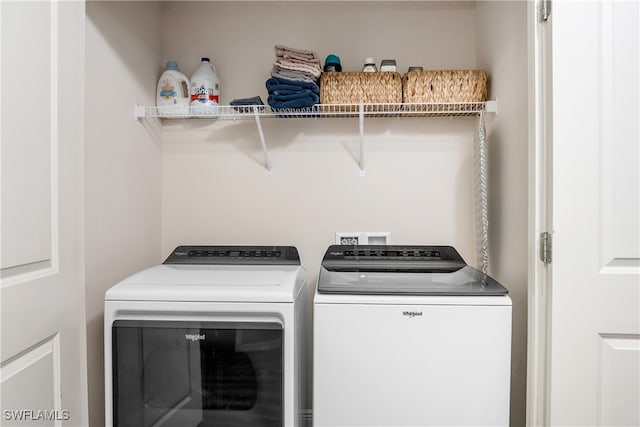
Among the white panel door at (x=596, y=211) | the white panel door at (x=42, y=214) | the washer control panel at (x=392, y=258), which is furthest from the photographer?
the washer control panel at (x=392, y=258)

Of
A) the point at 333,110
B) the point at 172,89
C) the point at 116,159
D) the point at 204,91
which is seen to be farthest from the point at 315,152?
the point at 116,159

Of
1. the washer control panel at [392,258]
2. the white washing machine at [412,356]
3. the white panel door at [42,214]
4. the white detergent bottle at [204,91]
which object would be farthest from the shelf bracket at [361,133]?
the white panel door at [42,214]

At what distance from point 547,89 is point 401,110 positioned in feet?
2.38

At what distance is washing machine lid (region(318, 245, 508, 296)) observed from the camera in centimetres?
138

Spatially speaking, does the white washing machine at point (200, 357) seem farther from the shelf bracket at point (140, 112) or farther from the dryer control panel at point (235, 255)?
the shelf bracket at point (140, 112)

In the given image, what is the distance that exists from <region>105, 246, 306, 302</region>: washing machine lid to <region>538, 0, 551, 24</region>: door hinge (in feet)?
3.70

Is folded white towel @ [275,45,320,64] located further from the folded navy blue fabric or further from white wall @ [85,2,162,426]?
white wall @ [85,2,162,426]

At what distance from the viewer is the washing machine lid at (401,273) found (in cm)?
138

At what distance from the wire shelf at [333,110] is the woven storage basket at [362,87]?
0.09 feet

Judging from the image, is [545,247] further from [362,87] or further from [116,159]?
[116,159]

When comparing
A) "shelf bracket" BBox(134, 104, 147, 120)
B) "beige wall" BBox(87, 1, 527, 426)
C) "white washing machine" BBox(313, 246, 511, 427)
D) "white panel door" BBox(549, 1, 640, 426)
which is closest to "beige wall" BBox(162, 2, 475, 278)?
→ "beige wall" BBox(87, 1, 527, 426)

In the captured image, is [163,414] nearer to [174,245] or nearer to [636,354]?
[174,245]

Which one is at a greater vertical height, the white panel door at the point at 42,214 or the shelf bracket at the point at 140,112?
the shelf bracket at the point at 140,112

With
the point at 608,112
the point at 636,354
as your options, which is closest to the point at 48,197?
the point at 608,112
